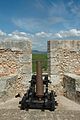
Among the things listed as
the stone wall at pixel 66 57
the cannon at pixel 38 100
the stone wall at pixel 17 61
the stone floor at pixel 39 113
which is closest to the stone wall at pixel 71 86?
the stone wall at pixel 66 57

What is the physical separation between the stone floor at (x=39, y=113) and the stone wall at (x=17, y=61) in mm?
1582

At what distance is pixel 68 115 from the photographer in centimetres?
575

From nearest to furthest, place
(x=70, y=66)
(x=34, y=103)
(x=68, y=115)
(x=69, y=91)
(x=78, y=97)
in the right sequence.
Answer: (x=68, y=115)
(x=34, y=103)
(x=78, y=97)
(x=69, y=91)
(x=70, y=66)

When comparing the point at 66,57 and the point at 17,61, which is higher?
the point at 66,57

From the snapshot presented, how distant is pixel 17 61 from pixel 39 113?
301 centimetres

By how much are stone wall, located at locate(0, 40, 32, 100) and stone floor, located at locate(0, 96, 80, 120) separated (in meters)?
1.58

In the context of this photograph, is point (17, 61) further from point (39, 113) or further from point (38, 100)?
point (39, 113)

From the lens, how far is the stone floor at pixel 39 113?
5516 millimetres

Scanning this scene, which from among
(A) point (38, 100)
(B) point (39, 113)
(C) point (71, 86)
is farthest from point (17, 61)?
(B) point (39, 113)

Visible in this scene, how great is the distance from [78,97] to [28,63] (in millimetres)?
2447

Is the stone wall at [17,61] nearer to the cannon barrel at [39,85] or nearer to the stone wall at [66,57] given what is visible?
the stone wall at [66,57]

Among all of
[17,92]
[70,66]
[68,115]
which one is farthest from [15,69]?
[68,115]

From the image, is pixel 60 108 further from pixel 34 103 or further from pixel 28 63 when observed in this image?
pixel 28 63

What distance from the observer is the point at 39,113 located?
230 inches
